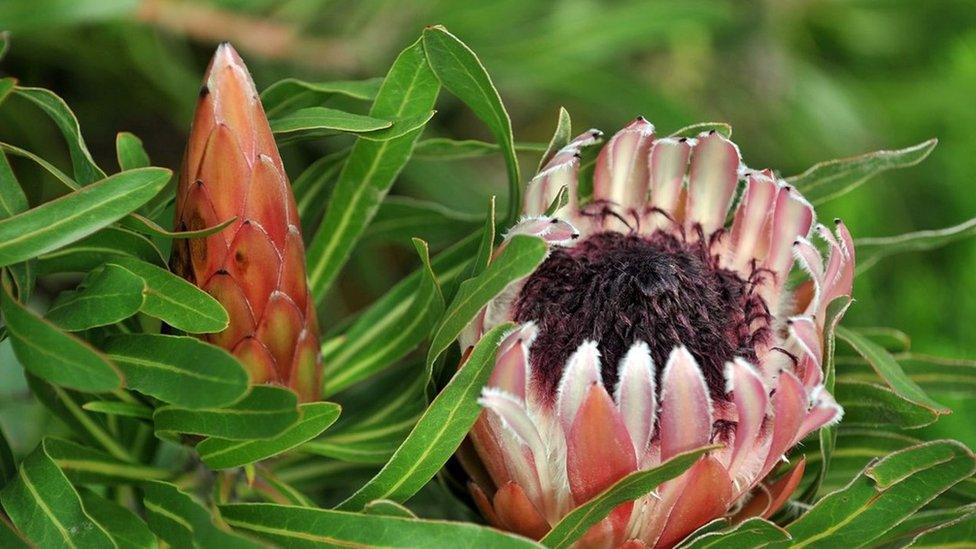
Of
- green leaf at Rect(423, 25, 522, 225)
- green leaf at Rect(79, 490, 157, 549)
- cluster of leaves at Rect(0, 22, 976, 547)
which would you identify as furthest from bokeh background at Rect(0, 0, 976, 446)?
green leaf at Rect(79, 490, 157, 549)

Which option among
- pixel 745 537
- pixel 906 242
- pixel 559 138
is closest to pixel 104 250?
pixel 559 138

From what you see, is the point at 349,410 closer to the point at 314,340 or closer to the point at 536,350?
the point at 314,340

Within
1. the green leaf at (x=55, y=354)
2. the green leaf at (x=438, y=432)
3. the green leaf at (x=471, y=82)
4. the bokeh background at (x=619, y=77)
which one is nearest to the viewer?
the green leaf at (x=55, y=354)

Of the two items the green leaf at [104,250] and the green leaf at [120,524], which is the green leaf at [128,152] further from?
the green leaf at [120,524]

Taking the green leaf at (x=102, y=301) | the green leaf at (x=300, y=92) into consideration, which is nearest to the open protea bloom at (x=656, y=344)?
the green leaf at (x=300, y=92)

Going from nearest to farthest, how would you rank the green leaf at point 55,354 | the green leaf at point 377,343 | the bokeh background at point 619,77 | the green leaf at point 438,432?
1. the green leaf at point 55,354
2. the green leaf at point 438,432
3. the green leaf at point 377,343
4. the bokeh background at point 619,77

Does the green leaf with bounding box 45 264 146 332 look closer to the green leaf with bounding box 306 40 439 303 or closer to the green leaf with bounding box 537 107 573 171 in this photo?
the green leaf with bounding box 306 40 439 303
